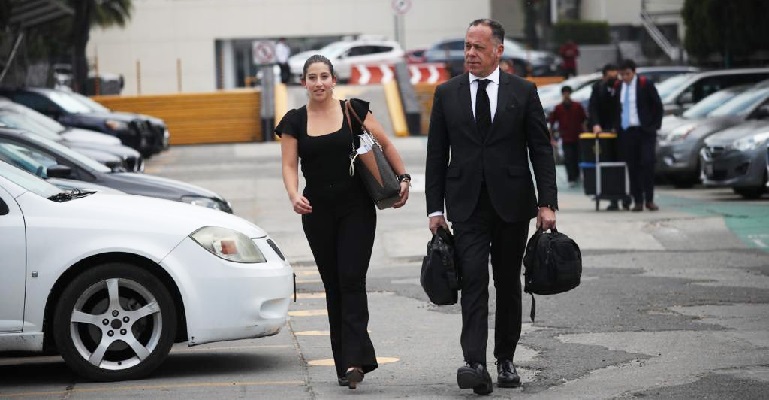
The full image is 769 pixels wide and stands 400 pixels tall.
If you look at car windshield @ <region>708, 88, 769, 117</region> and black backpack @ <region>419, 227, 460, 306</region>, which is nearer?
black backpack @ <region>419, 227, 460, 306</region>

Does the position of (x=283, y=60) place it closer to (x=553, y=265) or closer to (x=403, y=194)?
(x=403, y=194)

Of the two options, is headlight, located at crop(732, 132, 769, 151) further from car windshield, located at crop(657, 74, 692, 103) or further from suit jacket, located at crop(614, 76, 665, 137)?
car windshield, located at crop(657, 74, 692, 103)

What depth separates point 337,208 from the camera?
27.9 feet

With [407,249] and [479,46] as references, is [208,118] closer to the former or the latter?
[407,249]

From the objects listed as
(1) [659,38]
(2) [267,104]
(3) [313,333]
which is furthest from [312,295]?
(1) [659,38]

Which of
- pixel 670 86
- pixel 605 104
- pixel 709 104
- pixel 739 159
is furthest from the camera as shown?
pixel 670 86

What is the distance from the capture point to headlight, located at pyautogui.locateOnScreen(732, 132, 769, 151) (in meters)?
20.6

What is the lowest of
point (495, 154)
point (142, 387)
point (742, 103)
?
point (142, 387)

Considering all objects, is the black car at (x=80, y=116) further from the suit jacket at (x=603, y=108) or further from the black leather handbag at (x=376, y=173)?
the black leather handbag at (x=376, y=173)

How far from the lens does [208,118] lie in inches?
1526

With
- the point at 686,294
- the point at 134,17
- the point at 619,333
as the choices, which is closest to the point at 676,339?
the point at 619,333

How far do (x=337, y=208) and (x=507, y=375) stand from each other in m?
1.21

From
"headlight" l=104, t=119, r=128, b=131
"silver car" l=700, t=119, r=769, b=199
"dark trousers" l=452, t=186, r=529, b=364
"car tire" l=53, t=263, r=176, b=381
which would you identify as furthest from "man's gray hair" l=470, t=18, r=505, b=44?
"headlight" l=104, t=119, r=128, b=131

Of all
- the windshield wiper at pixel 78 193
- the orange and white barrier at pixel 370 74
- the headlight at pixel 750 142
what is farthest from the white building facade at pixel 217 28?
the windshield wiper at pixel 78 193
